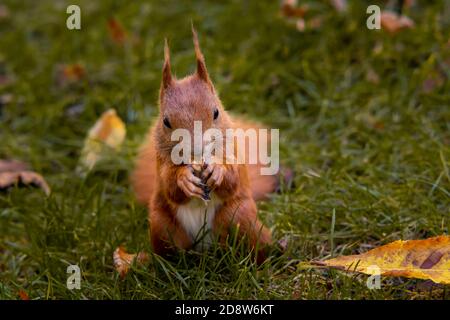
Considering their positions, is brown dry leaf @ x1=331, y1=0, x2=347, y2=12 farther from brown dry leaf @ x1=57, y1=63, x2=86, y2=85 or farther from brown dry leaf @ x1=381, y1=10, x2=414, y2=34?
brown dry leaf @ x1=57, y1=63, x2=86, y2=85

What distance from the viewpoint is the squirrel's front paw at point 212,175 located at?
214 cm

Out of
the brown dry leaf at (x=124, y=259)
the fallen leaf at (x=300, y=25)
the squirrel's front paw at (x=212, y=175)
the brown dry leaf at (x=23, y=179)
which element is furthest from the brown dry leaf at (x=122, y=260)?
the fallen leaf at (x=300, y=25)

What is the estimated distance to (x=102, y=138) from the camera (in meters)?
3.26

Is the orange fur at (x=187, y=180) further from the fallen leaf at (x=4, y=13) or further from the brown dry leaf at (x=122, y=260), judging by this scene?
the fallen leaf at (x=4, y=13)

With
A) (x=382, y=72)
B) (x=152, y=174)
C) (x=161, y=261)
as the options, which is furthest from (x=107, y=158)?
(x=382, y=72)

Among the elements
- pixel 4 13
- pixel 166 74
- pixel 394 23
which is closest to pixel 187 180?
pixel 166 74

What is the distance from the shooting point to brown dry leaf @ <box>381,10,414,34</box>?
349 centimetres

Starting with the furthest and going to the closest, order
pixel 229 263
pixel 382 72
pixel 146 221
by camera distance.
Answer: pixel 382 72 < pixel 146 221 < pixel 229 263

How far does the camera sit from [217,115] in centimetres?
223

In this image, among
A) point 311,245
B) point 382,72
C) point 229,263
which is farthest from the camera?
point 382,72

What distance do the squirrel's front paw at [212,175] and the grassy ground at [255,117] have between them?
21 centimetres
